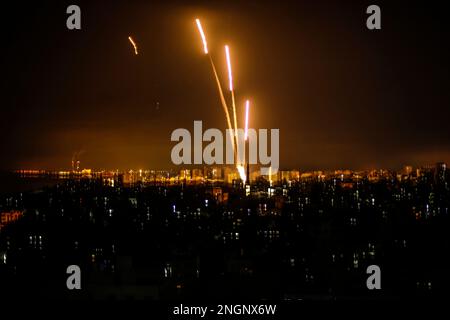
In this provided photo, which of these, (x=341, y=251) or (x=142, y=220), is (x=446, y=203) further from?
(x=142, y=220)

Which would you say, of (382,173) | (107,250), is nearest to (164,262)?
(107,250)

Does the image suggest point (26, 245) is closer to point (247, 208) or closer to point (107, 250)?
point (107, 250)

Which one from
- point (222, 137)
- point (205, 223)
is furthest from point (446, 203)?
point (222, 137)

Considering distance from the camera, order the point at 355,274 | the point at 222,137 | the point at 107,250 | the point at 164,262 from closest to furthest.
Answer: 1. the point at 222,137
2. the point at 355,274
3. the point at 164,262
4. the point at 107,250

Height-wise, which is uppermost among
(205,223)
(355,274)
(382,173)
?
(382,173)

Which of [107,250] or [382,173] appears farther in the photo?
[107,250]
